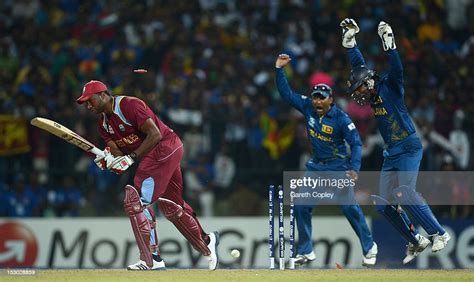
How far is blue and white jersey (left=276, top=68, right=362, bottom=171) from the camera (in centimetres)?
1264

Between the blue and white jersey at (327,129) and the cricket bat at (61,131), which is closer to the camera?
the cricket bat at (61,131)

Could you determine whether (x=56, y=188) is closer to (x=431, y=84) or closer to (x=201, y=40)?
(x=201, y=40)

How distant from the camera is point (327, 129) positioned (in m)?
12.7

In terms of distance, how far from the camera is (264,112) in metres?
17.3

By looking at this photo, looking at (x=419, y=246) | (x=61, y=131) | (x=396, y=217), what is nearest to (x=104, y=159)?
(x=61, y=131)

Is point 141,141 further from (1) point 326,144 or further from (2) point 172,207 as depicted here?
(1) point 326,144

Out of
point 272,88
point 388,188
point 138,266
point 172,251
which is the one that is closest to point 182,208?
point 138,266

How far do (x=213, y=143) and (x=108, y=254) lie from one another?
89.2 inches

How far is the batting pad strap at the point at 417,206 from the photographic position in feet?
38.9

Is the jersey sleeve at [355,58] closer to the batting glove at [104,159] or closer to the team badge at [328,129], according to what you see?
the team badge at [328,129]

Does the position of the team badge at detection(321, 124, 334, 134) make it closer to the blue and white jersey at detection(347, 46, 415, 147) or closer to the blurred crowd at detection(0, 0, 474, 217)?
the blue and white jersey at detection(347, 46, 415, 147)

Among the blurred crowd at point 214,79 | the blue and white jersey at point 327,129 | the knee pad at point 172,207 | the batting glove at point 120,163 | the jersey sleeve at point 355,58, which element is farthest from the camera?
the blurred crowd at point 214,79

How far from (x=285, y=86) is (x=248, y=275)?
8.50 feet

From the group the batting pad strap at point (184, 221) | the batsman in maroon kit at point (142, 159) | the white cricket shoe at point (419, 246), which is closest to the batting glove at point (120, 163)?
the batsman in maroon kit at point (142, 159)
